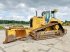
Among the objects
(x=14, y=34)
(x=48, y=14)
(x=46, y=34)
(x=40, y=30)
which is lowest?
(x=46, y=34)

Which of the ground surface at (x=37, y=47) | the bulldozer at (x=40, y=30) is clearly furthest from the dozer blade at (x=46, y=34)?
the ground surface at (x=37, y=47)

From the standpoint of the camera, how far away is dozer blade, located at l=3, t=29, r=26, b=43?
11.4 metres

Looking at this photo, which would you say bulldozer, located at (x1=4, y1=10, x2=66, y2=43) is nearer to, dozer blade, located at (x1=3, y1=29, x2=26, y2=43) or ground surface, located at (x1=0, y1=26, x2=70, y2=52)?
dozer blade, located at (x1=3, y1=29, x2=26, y2=43)

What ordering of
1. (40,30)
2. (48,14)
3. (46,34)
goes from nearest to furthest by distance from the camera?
(46,34) < (40,30) < (48,14)

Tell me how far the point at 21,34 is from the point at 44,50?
166 inches

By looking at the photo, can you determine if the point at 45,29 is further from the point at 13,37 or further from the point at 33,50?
the point at 33,50

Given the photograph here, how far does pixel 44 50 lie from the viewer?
27.7 ft

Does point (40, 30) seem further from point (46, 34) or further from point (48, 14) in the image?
point (48, 14)

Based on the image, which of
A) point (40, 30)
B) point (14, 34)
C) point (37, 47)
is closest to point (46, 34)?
point (40, 30)

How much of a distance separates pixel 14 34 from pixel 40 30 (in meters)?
2.27

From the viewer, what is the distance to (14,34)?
11750mm

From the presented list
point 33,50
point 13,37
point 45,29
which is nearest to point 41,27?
point 45,29

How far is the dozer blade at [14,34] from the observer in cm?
1137

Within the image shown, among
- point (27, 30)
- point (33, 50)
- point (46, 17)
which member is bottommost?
point (33, 50)
